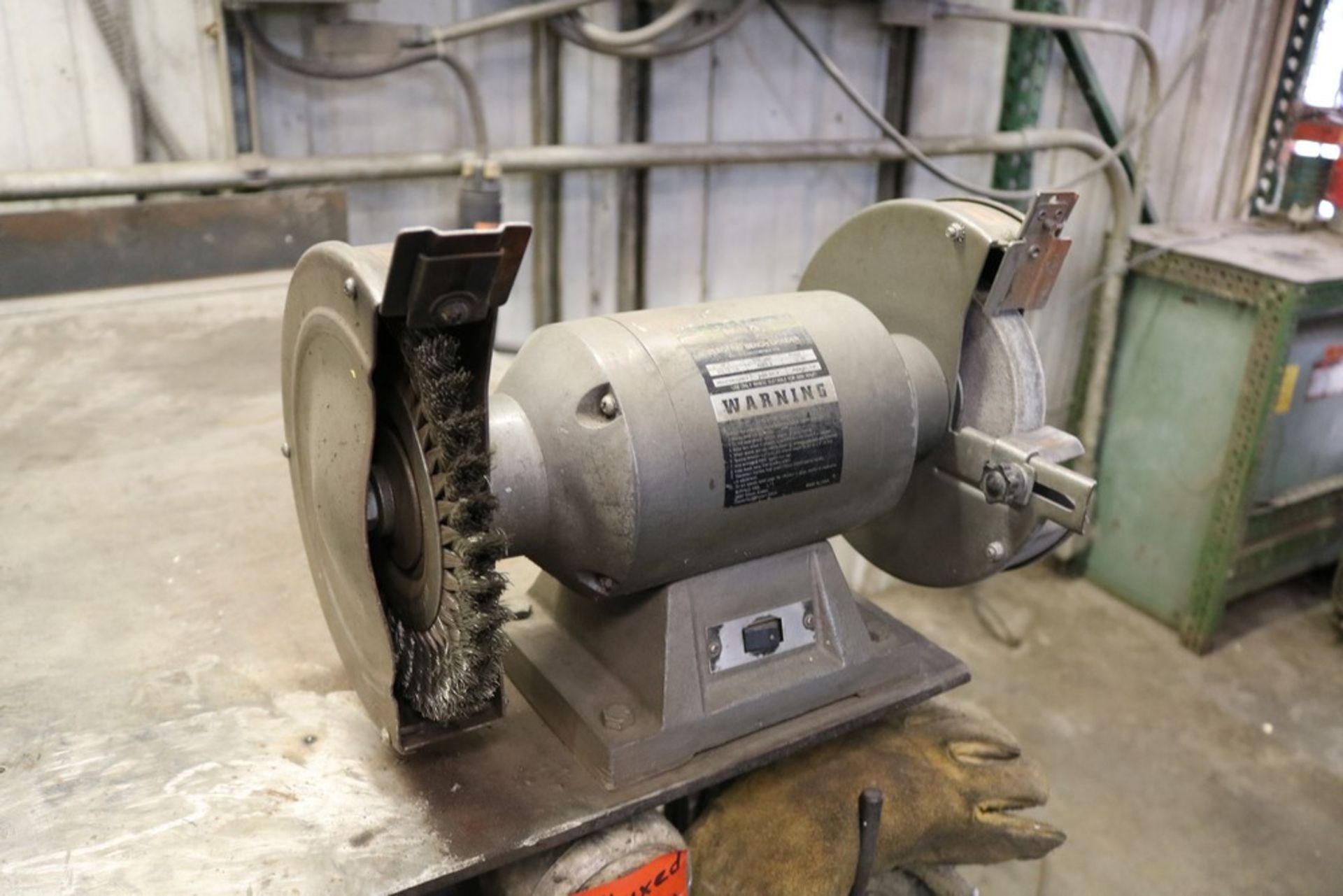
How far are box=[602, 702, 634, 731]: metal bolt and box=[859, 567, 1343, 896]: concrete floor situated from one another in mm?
1453

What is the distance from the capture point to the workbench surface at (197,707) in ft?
2.12

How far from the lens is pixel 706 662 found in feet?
2.46

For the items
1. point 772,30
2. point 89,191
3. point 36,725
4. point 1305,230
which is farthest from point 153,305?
point 1305,230

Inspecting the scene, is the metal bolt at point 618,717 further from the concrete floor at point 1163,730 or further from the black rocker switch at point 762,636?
the concrete floor at point 1163,730

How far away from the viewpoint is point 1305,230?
2.70m

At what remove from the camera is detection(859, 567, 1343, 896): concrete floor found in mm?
1932

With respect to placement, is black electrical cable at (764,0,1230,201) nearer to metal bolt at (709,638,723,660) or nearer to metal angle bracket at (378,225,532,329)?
metal bolt at (709,638,723,660)

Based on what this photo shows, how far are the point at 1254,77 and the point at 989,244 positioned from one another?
2910mm

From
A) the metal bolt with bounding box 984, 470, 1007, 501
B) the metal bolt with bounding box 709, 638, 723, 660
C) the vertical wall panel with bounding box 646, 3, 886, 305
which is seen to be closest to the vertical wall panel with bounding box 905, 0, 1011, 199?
the vertical wall panel with bounding box 646, 3, 886, 305

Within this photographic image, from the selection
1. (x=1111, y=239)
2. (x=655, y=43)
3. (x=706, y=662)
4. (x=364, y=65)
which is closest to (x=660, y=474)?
(x=706, y=662)

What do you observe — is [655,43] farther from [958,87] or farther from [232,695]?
[232,695]

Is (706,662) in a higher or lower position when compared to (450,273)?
lower

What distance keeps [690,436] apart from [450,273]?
0.20m

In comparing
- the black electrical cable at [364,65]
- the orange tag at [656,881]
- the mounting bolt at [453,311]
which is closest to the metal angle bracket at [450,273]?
the mounting bolt at [453,311]
